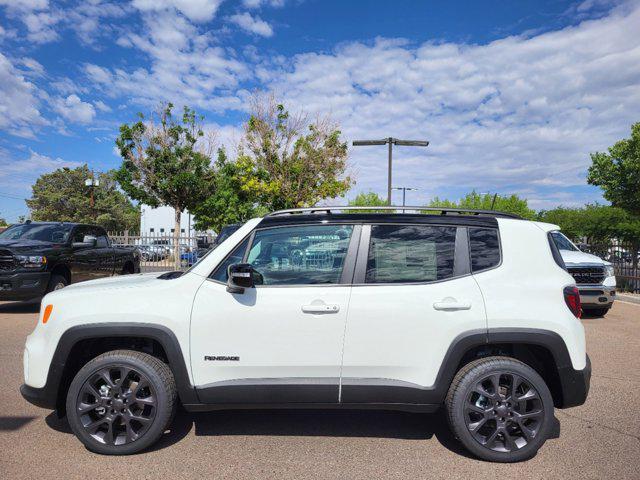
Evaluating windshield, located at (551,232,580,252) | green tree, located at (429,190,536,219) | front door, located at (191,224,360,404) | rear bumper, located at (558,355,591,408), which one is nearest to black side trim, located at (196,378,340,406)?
front door, located at (191,224,360,404)

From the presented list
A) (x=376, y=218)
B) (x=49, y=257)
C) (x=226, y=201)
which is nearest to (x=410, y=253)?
(x=376, y=218)

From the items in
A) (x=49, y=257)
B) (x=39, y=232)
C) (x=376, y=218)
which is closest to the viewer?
(x=376, y=218)

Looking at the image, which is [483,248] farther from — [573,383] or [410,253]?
[573,383]

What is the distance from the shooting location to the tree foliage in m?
28.5

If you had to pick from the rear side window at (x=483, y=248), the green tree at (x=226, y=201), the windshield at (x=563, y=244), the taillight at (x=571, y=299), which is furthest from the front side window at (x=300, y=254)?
the green tree at (x=226, y=201)

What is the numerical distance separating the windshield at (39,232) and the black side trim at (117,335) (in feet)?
23.6

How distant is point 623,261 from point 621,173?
19018 mm

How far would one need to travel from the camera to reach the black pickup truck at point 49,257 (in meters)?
8.35

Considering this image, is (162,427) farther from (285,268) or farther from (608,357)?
(608,357)

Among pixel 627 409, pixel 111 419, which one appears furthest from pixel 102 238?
pixel 627 409

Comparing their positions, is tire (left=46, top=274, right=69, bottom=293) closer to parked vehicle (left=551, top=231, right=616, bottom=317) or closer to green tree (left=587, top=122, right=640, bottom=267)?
parked vehicle (left=551, top=231, right=616, bottom=317)

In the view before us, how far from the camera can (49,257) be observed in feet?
28.8

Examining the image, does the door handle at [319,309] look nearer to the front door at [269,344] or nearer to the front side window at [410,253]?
the front door at [269,344]

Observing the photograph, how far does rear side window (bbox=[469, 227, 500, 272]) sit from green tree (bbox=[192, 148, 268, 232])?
69.1 feet
